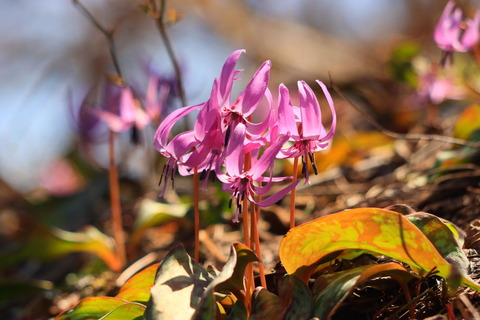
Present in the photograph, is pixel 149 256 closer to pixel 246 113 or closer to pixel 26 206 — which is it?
pixel 246 113

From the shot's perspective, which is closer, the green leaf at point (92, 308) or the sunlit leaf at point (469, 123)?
the green leaf at point (92, 308)

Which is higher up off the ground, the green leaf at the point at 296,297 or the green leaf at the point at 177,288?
the green leaf at the point at 177,288

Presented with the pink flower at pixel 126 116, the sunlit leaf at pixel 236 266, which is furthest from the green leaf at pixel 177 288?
the pink flower at pixel 126 116

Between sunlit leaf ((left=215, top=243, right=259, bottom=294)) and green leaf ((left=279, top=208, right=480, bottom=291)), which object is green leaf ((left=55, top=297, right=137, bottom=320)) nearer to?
sunlit leaf ((left=215, top=243, right=259, bottom=294))

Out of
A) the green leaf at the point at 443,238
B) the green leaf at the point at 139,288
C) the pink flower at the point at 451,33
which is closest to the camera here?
the green leaf at the point at 443,238

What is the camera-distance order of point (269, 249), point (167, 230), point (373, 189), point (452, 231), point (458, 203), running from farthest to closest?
point (167, 230), point (373, 189), point (269, 249), point (458, 203), point (452, 231)

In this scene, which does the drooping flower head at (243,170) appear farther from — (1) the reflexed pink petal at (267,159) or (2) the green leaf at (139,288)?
(2) the green leaf at (139,288)

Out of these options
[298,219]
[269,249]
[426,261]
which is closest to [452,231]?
[426,261]
